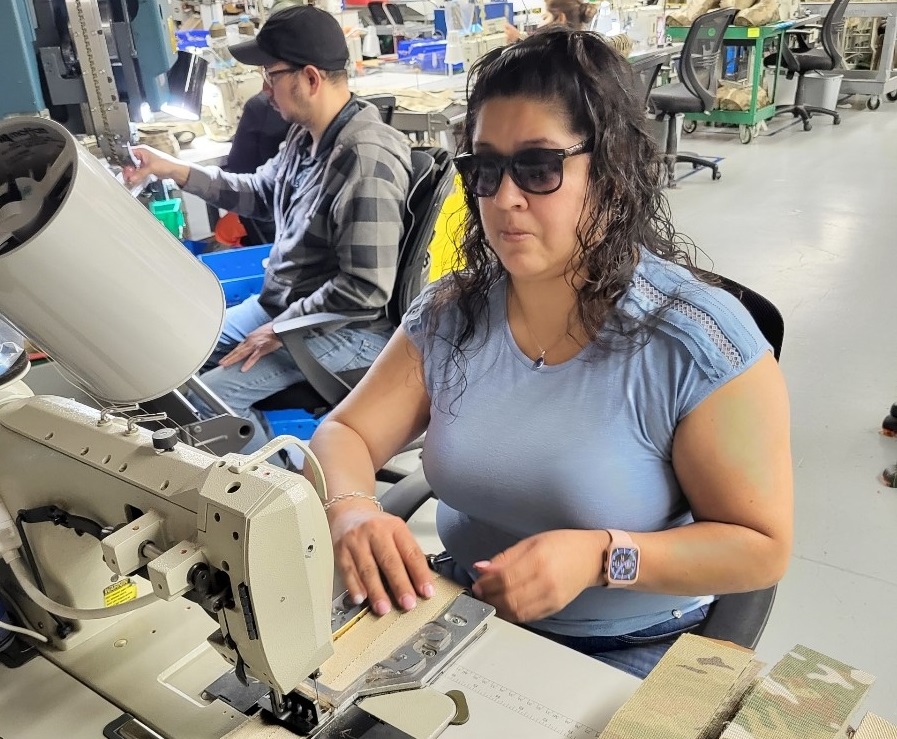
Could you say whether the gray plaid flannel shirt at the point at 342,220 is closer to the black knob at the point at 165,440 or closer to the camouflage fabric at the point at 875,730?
the black knob at the point at 165,440

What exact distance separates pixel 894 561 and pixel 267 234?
89.4 inches

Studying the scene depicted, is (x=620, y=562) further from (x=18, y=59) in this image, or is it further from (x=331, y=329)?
(x=18, y=59)

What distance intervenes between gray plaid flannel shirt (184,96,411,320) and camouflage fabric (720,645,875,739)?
1.42 metres

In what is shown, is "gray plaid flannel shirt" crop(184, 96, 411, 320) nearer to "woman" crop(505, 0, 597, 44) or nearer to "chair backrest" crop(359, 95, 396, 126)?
"chair backrest" crop(359, 95, 396, 126)

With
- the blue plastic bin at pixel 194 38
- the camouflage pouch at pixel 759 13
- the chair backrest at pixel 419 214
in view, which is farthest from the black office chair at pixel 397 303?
the camouflage pouch at pixel 759 13

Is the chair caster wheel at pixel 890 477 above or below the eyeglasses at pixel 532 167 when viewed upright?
below

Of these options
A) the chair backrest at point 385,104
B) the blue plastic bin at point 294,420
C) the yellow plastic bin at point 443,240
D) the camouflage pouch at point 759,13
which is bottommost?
the blue plastic bin at point 294,420

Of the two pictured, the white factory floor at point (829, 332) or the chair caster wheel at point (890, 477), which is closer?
the white factory floor at point (829, 332)

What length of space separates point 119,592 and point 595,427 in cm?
62

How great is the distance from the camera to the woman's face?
1062 millimetres

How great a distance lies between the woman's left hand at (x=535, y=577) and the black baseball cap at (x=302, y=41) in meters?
1.55

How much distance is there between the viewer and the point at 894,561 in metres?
2.10

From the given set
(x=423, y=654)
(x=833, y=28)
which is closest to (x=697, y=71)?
(x=833, y=28)

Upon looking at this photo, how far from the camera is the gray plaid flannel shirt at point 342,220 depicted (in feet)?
6.43
